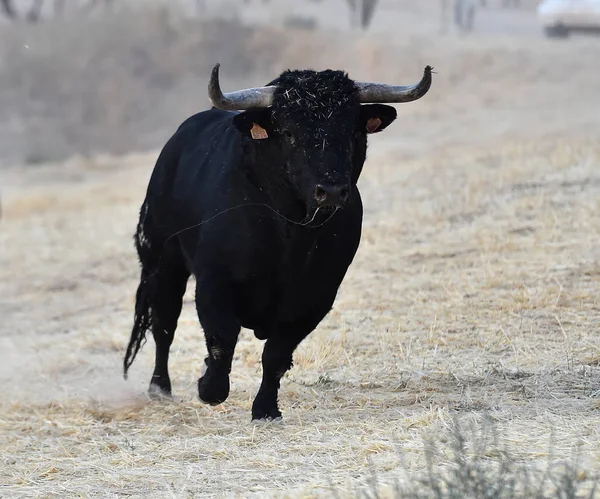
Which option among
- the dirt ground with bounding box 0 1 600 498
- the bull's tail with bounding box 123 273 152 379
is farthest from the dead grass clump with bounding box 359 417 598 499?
the bull's tail with bounding box 123 273 152 379

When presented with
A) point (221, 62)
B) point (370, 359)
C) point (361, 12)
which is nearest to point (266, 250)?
point (370, 359)

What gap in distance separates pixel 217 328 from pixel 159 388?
2.09 m

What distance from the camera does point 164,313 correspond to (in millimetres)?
9656

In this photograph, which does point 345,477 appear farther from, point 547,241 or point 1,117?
point 1,117

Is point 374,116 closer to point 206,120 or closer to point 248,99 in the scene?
point 248,99

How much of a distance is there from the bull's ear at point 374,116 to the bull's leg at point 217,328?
129 centimetres

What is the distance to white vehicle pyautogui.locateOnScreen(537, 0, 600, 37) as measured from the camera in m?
41.8

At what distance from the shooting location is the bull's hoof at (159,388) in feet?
31.0

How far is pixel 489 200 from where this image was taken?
15.3 metres

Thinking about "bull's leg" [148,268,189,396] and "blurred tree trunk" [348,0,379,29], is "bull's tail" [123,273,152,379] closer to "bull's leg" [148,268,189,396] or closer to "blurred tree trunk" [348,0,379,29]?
"bull's leg" [148,268,189,396]

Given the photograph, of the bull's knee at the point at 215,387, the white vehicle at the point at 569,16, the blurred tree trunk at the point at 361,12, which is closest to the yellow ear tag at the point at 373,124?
the bull's knee at the point at 215,387

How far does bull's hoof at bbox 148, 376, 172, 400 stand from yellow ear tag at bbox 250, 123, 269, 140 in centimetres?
277

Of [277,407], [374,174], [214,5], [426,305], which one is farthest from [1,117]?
[277,407]

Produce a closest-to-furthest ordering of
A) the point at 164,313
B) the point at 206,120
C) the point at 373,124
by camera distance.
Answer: the point at 373,124, the point at 206,120, the point at 164,313
